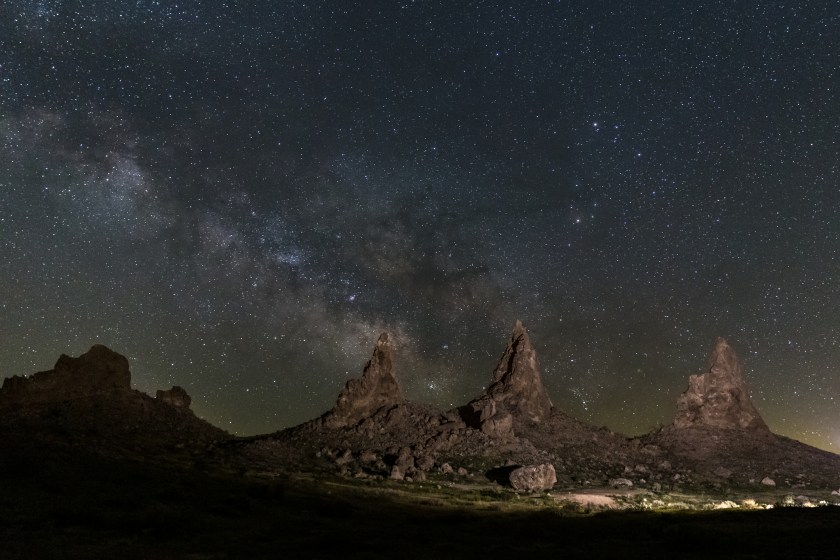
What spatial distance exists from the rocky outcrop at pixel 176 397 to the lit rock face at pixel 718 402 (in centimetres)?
8473

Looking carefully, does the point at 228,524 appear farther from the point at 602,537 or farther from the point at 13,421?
the point at 13,421

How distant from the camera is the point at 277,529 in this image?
2492 cm

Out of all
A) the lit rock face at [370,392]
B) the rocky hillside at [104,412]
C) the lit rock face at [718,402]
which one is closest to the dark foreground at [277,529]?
the rocky hillside at [104,412]

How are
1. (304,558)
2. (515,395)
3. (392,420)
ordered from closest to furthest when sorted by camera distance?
(304,558) < (392,420) < (515,395)

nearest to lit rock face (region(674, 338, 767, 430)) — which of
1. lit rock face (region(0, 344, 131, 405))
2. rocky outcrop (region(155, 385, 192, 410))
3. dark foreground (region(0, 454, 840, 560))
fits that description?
dark foreground (region(0, 454, 840, 560))

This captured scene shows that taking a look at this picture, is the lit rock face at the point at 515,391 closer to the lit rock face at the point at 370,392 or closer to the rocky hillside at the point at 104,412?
the lit rock face at the point at 370,392

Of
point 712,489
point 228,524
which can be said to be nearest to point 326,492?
point 228,524

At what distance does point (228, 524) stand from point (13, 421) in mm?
53306

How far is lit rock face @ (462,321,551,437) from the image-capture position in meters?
90.1

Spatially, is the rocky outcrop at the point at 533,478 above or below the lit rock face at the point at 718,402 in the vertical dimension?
below

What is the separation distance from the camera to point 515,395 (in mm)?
98500

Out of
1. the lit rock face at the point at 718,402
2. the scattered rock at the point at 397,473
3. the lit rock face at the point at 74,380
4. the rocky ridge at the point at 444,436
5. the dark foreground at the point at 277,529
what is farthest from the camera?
the lit rock face at the point at 718,402

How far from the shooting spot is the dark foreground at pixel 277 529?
1920cm

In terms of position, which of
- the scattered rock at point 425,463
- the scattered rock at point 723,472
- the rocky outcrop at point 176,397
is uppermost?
the rocky outcrop at point 176,397
